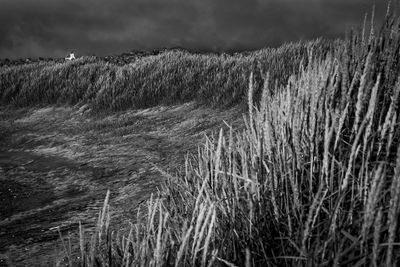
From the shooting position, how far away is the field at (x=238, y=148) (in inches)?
66.2

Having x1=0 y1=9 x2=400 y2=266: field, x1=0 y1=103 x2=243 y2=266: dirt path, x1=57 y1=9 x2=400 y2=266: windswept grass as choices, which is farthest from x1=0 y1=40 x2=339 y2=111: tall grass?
x1=57 y1=9 x2=400 y2=266: windswept grass

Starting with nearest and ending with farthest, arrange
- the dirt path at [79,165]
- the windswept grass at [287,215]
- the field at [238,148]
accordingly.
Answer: the windswept grass at [287,215]
the field at [238,148]
the dirt path at [79,165]

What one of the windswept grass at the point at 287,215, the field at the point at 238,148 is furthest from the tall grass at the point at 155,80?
the windswept grass at the point at 287,215

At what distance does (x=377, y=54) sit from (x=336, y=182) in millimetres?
1359

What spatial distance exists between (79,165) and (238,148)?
3.90 metres

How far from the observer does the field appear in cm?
168

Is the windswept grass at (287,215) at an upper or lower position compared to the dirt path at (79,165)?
upper

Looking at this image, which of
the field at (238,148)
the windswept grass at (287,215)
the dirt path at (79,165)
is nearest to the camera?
the windswept grass at (287,215)

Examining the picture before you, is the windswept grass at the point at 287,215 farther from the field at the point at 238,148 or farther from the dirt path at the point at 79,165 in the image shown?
the dirt path at the point at 79,165

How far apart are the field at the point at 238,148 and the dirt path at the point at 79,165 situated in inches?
1.8

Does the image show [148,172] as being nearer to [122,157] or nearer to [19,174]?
[122,157]

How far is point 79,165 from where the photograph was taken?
6398 millimetres

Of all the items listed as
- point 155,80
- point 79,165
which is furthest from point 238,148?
point 155,80

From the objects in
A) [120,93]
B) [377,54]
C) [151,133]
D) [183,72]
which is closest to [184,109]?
[151,133]
